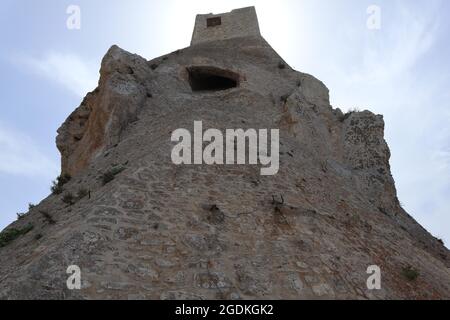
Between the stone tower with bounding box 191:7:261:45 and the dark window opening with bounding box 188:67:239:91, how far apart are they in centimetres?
331

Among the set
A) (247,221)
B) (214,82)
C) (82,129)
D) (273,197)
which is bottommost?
(247,221)

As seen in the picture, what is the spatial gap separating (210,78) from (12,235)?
9270 mm

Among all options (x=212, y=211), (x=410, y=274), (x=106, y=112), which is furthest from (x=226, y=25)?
(x=410, y=274)

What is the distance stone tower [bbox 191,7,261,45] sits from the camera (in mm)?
20172

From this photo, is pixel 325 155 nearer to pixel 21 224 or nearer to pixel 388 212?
pixel 388 212

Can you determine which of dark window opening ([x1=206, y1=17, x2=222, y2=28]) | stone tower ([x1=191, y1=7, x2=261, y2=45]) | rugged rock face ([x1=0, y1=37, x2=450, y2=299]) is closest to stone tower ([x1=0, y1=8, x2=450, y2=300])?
rugged rock face ([x1=0, y1=37, x2=450, y2=299])

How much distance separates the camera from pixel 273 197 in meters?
8.27

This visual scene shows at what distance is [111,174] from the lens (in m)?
8.77

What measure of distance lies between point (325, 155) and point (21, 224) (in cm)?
667

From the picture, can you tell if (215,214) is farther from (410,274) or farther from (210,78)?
(210,78)

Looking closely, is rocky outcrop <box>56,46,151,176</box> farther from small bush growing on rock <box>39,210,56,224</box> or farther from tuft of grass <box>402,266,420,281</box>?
tuft of grass <box>402,266,420,281</box>

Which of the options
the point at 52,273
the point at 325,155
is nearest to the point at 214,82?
the point at 325,155
